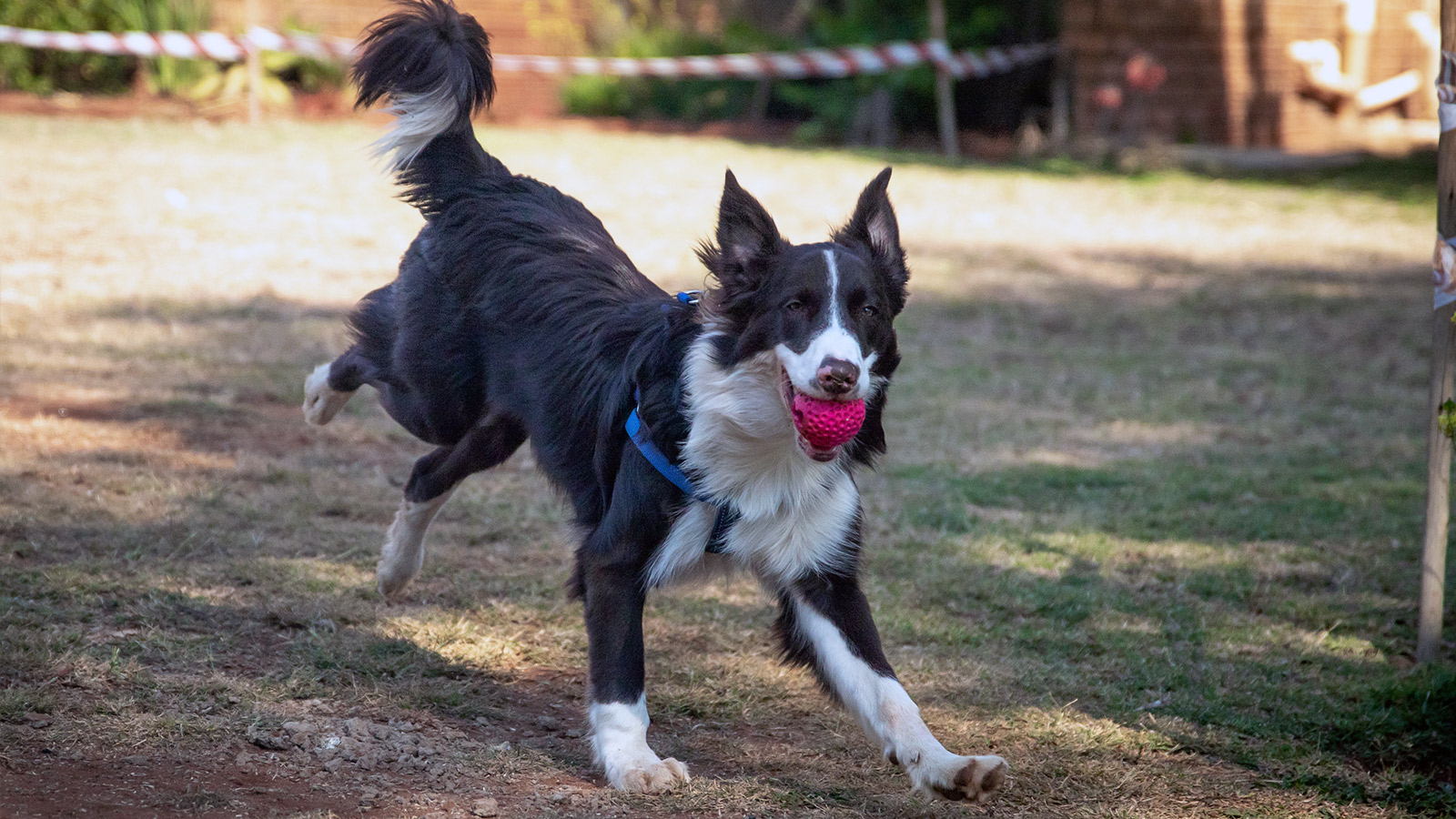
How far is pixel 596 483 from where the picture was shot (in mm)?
4070

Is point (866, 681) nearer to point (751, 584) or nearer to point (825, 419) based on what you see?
point (825, 419)

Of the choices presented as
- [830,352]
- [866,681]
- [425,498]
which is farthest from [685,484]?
[425,498]

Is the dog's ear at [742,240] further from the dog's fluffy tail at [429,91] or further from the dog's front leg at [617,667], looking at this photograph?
the dog's fluffy tail at [429,91]

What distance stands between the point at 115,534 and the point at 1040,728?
3.50 meters

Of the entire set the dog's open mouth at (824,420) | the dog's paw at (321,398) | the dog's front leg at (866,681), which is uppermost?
the dog's open mouth at (824,420)

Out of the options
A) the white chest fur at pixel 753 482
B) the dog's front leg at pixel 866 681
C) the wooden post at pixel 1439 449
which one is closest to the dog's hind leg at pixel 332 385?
the white chest fur at pixel 753 482

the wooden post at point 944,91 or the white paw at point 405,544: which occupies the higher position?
the wooden post at point 944,91

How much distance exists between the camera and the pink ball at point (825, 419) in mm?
3396

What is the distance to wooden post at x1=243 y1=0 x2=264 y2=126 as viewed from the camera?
1602 cm

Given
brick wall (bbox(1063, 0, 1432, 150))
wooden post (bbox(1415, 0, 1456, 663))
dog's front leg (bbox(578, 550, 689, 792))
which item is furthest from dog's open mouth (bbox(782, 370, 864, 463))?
brick wall (bbox(1063, 0, 1432, 150))

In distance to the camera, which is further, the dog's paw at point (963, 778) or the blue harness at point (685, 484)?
the blue harness at point (685, 484)

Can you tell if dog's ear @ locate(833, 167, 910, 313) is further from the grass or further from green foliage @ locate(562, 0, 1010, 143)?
green foliage @ locate(562, 0, 1010, 143)

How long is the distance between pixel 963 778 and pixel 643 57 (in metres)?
18.2

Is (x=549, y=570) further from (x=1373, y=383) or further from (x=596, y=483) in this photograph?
(x=1373, y=383)
